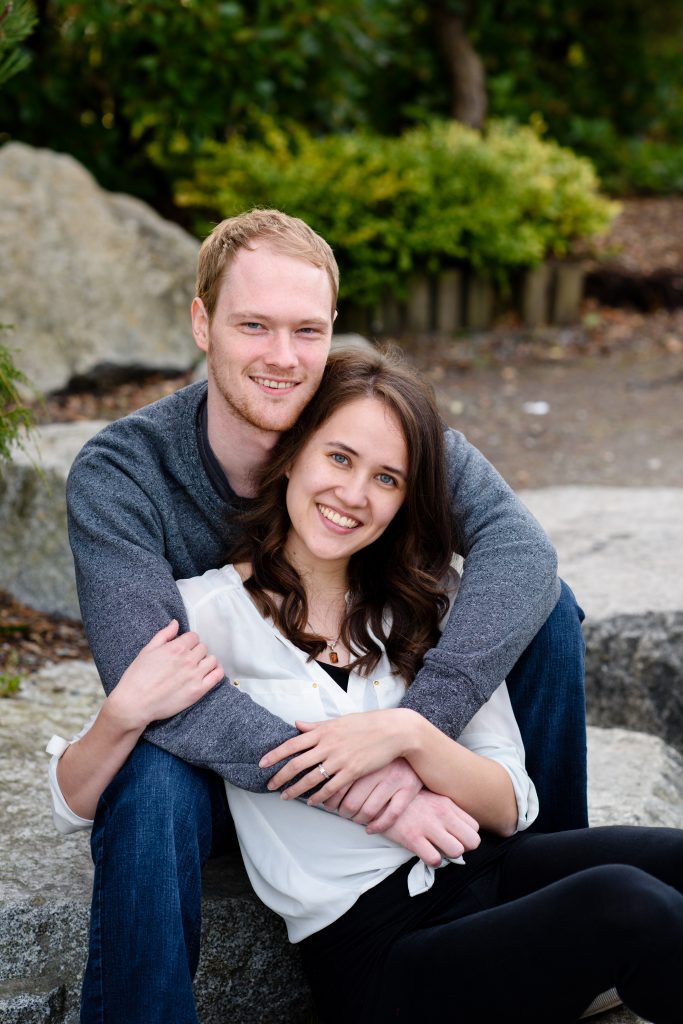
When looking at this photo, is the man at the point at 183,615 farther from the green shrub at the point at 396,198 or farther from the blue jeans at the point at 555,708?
the green shrub at the point at 396,198

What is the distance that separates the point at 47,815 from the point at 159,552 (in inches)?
27.6

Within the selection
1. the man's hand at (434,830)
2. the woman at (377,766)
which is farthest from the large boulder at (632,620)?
the man's hand at (434,830)

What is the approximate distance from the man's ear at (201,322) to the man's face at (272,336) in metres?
0.11

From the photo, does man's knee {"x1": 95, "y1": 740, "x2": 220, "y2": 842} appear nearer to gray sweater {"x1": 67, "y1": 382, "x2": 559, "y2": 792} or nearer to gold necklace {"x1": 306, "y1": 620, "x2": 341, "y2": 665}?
gray sweater {"x1": 67, "y1": 382, "x2": 559, "y2": 792}

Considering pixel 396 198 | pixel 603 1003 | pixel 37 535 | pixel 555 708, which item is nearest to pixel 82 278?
pixel 37 535

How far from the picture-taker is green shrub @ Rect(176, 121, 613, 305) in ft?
23.5

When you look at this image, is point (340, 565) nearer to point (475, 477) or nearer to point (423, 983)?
point (475, 477)

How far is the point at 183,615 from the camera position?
220 centimetres

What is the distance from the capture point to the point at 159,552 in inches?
92.0

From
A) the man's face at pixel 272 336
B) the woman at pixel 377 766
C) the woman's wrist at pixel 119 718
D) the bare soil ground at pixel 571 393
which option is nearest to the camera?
the woman at pixel 377 766

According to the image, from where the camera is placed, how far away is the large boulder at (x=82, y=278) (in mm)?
5543

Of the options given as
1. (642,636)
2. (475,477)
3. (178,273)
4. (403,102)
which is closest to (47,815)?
(475,477)

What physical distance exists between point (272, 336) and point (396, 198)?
16.9ft

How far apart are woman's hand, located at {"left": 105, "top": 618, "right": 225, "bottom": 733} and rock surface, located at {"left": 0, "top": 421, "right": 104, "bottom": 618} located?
1.85 meters
